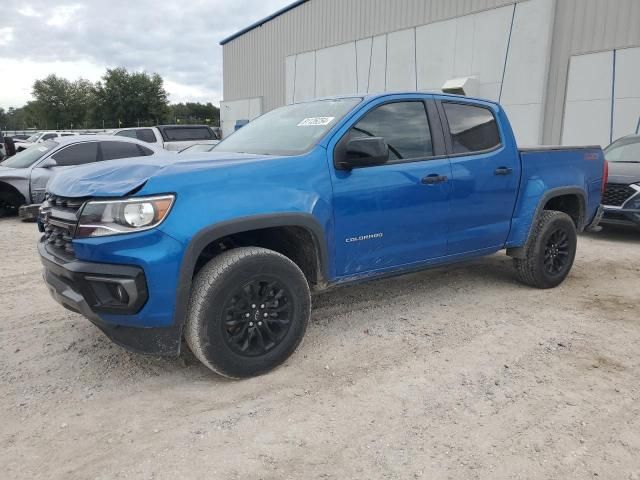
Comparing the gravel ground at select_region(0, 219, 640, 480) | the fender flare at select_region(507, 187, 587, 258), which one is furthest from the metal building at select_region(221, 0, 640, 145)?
the gravel ground at select_region(0, 219, 640, 480)

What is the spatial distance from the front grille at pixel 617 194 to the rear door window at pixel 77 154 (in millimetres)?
9132

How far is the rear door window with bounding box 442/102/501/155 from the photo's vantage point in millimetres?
4383

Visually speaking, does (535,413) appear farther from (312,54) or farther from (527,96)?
(312,54)

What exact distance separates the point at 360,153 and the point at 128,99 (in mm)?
56300

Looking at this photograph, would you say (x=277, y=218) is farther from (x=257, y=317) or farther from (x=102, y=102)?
(x=102, y=102)

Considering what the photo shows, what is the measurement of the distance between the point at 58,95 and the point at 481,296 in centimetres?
6736

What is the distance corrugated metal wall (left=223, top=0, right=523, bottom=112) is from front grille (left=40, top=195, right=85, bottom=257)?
14.3 m

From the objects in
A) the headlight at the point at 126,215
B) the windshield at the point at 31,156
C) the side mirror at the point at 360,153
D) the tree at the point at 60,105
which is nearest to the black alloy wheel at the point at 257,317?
the headlight at the point at 126,215

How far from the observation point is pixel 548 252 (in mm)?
5191

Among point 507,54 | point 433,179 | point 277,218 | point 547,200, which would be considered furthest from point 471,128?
point 507,54

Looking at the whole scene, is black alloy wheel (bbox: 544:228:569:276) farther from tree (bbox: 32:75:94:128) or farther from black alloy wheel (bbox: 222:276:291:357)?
tree (bbox: 32:75:94:128)

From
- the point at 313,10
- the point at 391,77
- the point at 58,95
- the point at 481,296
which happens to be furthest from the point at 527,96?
the point at 58,95

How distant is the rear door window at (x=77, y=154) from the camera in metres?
9.74

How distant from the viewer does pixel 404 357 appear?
11.9 ft
